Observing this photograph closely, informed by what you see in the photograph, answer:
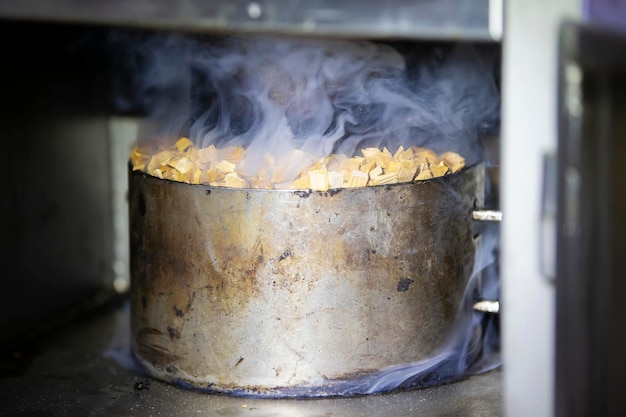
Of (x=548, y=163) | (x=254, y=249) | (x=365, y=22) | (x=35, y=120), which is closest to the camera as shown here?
(x=548, y=163)

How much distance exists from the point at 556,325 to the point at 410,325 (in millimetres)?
537

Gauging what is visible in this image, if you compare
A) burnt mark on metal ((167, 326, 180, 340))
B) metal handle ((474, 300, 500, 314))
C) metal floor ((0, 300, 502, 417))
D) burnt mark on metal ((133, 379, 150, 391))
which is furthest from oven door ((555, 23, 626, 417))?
burnt mark on metal ((133, 379, 150, 391))

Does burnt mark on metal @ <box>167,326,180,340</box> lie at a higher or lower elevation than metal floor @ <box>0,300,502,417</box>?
higher

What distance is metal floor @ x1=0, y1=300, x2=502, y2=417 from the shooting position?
66.2 inches

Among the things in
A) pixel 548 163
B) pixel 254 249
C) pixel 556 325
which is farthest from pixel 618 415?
pixel 254 249

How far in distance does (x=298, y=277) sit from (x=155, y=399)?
40 centimetres

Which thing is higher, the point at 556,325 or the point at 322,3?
the point at 322,3

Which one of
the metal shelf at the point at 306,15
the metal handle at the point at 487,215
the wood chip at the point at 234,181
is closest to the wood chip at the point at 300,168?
the wood chip at the point at 234,181

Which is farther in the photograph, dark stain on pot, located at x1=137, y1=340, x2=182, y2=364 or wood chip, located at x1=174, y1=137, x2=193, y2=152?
wood chip, located at x1=174, y1=137, x2=193, y2=152

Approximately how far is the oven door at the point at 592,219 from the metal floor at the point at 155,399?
1.68 feet

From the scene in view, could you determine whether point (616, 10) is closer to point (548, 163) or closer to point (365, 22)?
Result: point (548, 163)

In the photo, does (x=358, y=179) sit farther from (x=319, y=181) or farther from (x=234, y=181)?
(x=234, y=181)

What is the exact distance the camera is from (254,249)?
166cm

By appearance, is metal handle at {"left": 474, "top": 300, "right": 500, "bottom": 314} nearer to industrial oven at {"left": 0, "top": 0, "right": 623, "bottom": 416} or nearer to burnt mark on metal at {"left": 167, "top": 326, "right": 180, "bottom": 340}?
industrial oven at {"left": 0, "top": 0, "right": 623, "bottom": 416}
